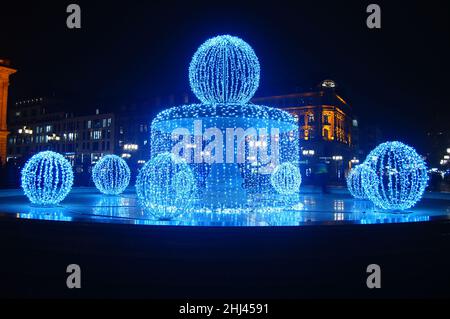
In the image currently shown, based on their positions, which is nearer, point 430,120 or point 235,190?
point 235,190

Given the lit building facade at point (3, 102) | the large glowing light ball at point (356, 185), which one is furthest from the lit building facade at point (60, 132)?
the large glowing light ball at point (356, 185)

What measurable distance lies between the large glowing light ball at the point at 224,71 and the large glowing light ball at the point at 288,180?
5239 millimetres

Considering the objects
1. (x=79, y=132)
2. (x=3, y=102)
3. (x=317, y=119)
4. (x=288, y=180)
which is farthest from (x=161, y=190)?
(x=79, y=132)

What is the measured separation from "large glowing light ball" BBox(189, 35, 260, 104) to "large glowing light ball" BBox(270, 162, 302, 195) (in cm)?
524

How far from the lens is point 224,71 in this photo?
10.5m

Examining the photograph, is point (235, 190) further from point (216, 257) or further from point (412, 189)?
point (216, 257)

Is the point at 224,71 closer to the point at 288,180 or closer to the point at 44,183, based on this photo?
the point at 44,183

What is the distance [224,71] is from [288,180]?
23.5 feet

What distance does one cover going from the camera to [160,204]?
7.56m

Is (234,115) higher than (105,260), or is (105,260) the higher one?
(234,115)

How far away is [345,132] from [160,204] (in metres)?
69.7

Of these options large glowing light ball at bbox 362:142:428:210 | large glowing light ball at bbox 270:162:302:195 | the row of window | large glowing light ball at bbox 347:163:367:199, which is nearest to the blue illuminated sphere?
large glowing light ball at bbox 270:162:302:195
